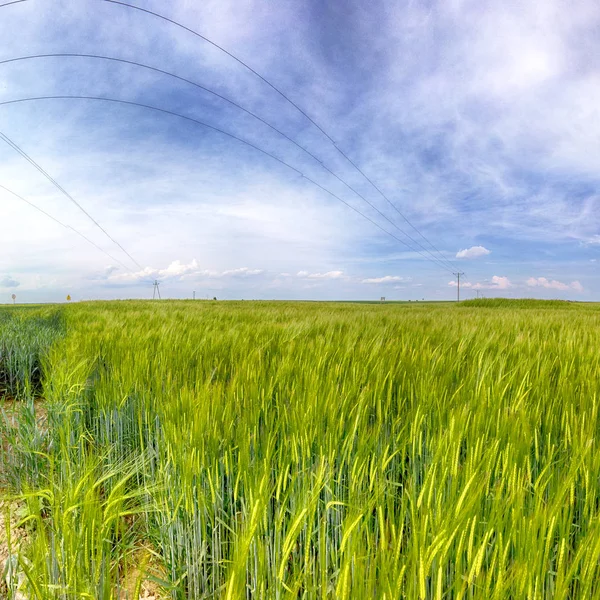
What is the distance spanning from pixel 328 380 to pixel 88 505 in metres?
0.86

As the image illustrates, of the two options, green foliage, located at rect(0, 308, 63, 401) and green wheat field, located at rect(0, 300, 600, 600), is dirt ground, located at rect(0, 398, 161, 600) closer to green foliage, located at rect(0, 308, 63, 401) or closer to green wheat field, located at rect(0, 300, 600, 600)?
green wheat field, located at rect(0, 300, 600, 600)

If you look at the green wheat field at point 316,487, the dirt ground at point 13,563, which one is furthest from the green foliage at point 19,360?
the dirt ground at point 13,563

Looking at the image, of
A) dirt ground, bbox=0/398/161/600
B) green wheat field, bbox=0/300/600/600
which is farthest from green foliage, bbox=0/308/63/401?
dirt ground, bbox=0/398/161/600

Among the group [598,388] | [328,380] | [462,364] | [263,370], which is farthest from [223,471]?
[598,388]

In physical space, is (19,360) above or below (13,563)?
above

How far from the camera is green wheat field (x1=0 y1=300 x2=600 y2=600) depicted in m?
0.73

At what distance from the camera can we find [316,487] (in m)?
0.81

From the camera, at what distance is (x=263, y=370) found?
6.20ft

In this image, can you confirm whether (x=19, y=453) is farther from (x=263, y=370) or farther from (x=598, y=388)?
(x=598, y=388)

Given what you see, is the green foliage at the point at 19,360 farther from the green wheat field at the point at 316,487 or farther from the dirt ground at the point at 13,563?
the dirt ground at the point at 13,563

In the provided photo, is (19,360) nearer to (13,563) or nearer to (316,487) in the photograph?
(13,563)

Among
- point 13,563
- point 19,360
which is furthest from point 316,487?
point 19,360

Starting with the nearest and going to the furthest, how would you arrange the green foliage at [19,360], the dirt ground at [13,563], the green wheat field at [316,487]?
the green wheat field at [316,487], the dirt ground at [13,563], the green foliage at [19,360]

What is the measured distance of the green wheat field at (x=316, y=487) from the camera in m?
0.73
